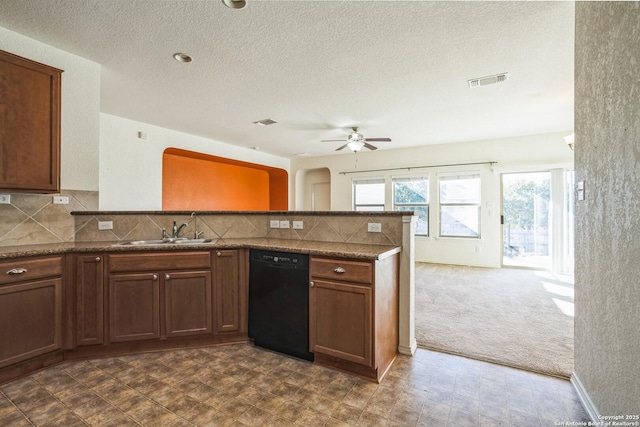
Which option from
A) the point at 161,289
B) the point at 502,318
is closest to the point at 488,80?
the point at 502,318

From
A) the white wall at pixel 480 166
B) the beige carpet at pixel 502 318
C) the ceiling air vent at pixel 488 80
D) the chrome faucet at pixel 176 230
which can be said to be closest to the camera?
the beige carpet at pixel 502 318

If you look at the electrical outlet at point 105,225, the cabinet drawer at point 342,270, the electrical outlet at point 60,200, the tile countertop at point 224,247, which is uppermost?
the electrical outlet at point 60,200

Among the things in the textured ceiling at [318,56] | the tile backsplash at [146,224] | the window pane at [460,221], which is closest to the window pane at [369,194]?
the window pane at [460,221]

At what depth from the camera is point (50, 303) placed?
2209 millimetres

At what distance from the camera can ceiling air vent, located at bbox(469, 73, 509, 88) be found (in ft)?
10.6

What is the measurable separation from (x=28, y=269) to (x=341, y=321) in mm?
2276

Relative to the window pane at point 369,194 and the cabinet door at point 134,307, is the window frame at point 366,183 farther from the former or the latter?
the cabinet door at point 134,307

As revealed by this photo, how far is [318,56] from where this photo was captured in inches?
111

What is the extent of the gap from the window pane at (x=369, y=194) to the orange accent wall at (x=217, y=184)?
6.84 ft

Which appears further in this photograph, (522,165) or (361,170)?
(361,170)

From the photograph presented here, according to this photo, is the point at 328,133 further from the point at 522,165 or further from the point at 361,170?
the point at 522,165

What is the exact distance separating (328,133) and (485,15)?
359 cm

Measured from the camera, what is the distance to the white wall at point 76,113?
262cm

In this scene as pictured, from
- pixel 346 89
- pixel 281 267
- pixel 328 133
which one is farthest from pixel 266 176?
pixel 281 267
